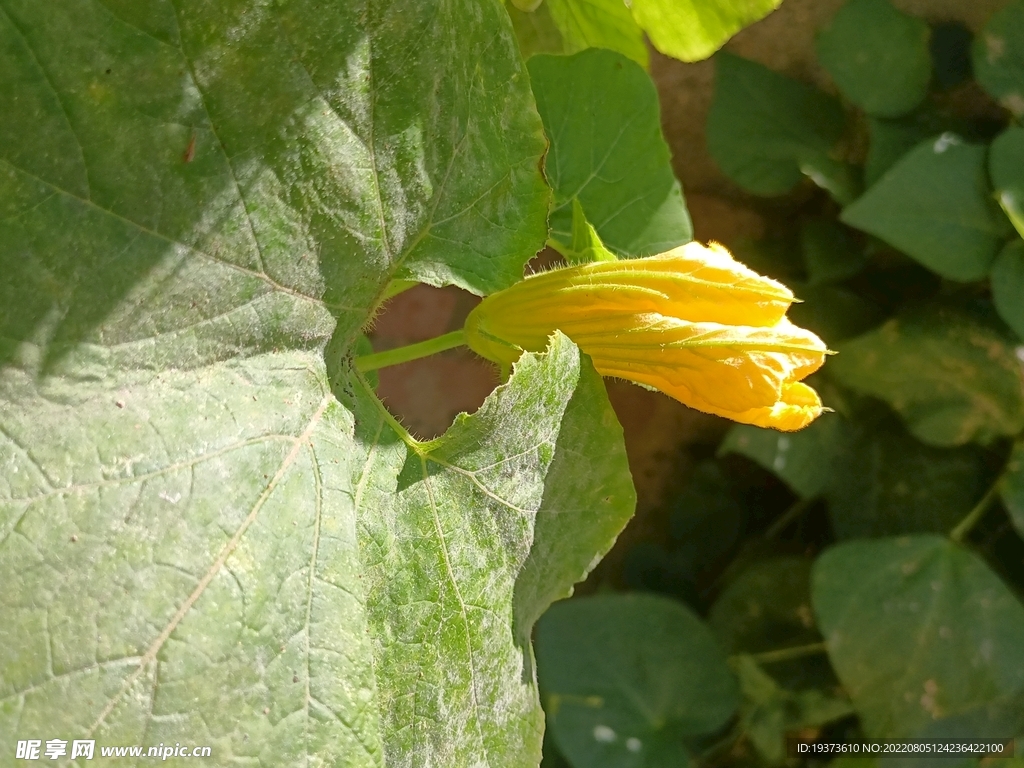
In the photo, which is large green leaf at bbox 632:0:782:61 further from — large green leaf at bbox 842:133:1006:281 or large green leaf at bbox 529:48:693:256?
large green leaf at bbox 842:133:1006:281

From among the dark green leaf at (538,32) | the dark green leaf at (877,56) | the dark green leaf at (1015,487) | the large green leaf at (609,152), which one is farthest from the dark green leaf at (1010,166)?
the dark green leaf at (538,32)

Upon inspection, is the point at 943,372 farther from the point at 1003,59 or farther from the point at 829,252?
the point at 1003,59

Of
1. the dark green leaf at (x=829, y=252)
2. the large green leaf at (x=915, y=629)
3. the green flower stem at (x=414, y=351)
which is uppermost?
the green flower stem at (x=414, y=351)

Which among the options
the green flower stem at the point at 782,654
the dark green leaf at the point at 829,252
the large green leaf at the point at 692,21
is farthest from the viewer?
the green flower stem at the point at 782,654

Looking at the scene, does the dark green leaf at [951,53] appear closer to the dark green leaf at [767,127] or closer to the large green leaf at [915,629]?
the dark green leaf at [767,127]

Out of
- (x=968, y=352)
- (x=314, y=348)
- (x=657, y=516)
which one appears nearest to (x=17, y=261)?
(x=314, y=348)

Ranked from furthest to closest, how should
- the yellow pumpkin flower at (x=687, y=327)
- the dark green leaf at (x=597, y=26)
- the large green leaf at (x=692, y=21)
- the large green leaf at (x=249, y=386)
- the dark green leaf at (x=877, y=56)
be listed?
the dark green leaf at (x=877, y=56) < the dark green leaf at (x=597, y=26) < the large green leaf at (x=692, y=21) < the yellow pumpkin flower at (x=687, y=327) < the large green leaf at (x=249, y=386)
